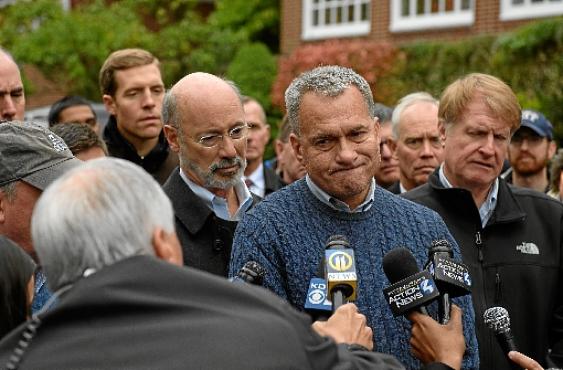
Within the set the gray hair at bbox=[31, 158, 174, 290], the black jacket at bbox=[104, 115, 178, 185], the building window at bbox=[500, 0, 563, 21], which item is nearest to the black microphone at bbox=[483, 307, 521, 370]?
the gray hair at bbox=[31, 158, 174, 290]

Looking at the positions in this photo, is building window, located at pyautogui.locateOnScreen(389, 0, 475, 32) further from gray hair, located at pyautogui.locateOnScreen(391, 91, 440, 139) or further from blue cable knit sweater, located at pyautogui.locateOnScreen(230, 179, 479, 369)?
blue cable knit sweater, located at pyautogui.locateOnScreen(230, 179, 479, 369)

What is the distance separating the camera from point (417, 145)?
707 cm

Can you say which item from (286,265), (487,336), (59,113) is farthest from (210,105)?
(59,113)

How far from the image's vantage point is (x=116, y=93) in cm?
671

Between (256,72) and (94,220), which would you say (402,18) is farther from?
(94,220)

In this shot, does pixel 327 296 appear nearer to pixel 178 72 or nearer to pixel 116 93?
pixel 116 93

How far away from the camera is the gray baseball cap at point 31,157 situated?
12.9ft

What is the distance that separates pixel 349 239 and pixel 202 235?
0.91 metres

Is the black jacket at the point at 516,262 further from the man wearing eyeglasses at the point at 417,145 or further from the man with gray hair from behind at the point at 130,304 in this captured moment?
the man with gray hair from behind at the point at 130,304

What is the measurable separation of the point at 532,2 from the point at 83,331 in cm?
1513

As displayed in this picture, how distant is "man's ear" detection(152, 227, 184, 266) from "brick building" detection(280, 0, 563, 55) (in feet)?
46.8

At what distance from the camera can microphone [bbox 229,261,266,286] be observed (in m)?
3.63

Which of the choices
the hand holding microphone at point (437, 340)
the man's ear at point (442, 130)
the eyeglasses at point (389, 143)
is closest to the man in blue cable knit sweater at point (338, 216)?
the hand holding microphone at point (437, 340)

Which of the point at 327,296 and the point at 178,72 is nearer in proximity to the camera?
the point at 327,296
